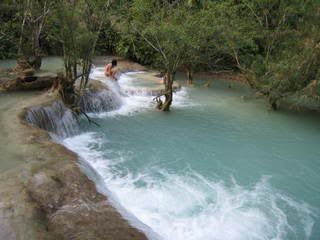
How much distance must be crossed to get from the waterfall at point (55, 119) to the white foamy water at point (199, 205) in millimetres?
2249

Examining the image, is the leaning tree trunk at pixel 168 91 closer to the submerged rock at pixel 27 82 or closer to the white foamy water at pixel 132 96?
the white foamy water at pixel 132 96

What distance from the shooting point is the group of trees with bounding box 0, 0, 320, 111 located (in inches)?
571

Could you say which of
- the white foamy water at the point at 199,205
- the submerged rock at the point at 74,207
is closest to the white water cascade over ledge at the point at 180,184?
the white foamy water at the point at 199,205

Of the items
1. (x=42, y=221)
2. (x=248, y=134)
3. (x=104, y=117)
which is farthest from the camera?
(x=104, y=117)

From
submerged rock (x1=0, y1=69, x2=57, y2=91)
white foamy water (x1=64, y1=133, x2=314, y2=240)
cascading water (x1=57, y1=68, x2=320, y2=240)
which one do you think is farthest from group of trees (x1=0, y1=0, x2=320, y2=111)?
white foamy water (x1=64, y1=133, x2=314, y2=240)

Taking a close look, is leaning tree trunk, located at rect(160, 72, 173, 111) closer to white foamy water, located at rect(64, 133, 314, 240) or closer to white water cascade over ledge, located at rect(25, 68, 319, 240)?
white water cascade over ledge, located at rect(25, 68, 319, 240)

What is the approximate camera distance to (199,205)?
376 inches

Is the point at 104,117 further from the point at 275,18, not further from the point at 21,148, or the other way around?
the point at 275,18

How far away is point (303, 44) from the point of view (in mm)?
17922

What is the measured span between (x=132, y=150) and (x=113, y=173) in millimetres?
2044

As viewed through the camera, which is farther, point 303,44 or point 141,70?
point 141,70

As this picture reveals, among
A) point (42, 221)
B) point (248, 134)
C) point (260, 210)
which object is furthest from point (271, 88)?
point (42, 221)

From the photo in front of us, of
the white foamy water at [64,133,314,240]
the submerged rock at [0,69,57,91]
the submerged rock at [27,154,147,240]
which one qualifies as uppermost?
the submerged rock at [0,69,57,91]

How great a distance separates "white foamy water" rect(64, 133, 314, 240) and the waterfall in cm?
225
